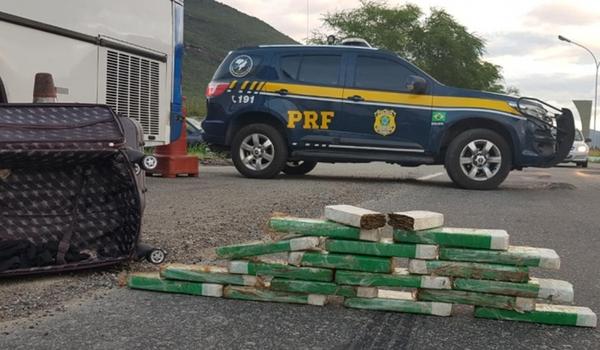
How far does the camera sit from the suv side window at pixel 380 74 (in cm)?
952

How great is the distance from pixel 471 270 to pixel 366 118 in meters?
6.48

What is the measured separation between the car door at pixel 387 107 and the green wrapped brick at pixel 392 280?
249 inches

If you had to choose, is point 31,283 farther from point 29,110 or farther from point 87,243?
point 29,110

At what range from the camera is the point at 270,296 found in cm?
341

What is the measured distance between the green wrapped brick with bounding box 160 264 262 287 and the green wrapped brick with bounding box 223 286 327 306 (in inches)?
1.3

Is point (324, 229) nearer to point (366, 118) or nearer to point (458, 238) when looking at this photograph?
point (458, 238)

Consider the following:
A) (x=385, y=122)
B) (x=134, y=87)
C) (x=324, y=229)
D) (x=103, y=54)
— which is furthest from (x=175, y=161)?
(x=324, y=229)

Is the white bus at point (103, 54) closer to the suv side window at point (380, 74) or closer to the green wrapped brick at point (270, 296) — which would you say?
the suv side window at point (380, 74)

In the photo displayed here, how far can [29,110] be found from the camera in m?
3.70

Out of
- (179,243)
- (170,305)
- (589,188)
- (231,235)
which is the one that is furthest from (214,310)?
(589,188)

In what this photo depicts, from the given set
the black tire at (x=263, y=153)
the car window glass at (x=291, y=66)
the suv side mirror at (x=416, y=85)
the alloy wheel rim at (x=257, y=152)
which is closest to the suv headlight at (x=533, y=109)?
the suv side mirror at (x=416, y=85)

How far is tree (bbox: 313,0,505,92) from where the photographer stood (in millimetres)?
50375

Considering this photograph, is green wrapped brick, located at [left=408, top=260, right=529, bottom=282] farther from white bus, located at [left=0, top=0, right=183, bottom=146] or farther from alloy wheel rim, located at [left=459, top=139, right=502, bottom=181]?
alloy wheel rim, located at [left=459, top=139, right=502, bottom=181]

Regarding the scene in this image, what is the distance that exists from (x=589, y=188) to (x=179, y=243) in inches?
345
